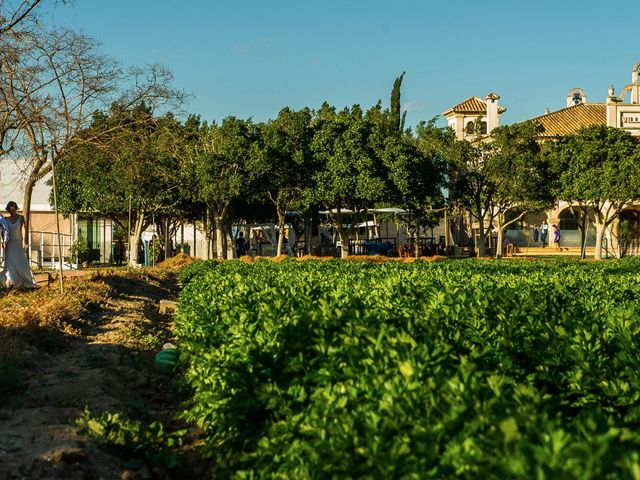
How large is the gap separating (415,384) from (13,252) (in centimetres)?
1530

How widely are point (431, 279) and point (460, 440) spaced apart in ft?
24.8

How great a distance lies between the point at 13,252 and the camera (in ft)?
57.0

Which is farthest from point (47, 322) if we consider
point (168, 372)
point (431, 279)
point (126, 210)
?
point (126, 210)

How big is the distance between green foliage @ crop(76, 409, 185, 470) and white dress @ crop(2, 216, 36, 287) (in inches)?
452

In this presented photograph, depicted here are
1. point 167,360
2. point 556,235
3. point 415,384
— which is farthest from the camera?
point 556,235

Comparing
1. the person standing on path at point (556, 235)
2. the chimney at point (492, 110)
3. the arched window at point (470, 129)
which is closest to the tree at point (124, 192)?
the arched window at point (470, 129)

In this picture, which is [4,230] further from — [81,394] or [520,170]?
[520,170]

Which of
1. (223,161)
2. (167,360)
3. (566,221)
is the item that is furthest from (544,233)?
(167,360)

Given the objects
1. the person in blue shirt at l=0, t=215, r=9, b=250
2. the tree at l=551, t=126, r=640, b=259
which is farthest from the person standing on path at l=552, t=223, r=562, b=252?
the person in blue shirt at l=0, t=215, r=9, b=250

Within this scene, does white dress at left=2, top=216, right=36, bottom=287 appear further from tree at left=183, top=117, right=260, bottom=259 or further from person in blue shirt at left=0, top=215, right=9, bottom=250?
tree at left=183, top=117, right=260, bottom=259

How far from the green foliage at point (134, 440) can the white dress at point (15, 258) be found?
1147 cm

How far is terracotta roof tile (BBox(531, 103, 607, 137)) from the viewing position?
63.3 m

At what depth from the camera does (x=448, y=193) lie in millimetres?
51031

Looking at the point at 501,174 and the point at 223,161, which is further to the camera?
the point at 501,174
